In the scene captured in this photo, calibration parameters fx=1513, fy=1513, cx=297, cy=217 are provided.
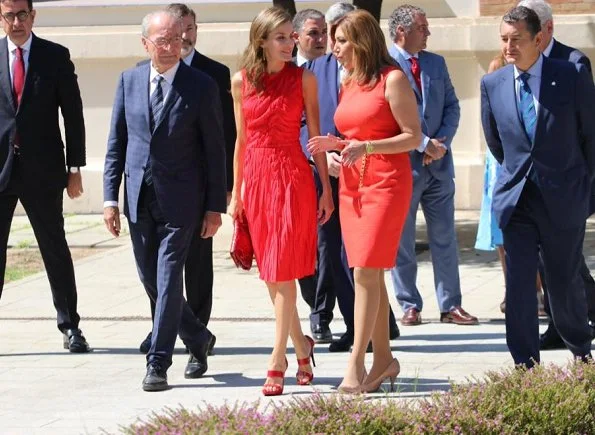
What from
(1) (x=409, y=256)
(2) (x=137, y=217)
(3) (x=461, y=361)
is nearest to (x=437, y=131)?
(1) (x=409, y=256)

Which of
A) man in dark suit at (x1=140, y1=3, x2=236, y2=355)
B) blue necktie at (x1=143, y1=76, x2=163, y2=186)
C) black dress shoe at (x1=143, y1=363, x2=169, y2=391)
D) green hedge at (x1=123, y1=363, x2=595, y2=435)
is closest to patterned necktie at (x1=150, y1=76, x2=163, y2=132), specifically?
blue necktie at (x1=143, y1=76, x2=163, y2=186)

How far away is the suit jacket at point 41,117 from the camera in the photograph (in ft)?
29.3

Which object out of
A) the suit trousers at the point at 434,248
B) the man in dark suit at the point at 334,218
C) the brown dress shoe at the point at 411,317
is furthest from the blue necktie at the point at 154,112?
the brown dress shoe at the point at 411,317

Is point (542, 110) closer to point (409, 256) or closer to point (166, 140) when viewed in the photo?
point (166, 140)

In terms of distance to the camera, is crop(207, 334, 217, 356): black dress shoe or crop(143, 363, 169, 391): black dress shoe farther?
crop(207, 334, 217, 356): black dress shoe

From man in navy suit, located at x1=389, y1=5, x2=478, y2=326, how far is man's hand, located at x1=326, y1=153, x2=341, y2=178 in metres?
1.28

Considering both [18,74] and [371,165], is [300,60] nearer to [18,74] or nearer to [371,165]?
[18,74]

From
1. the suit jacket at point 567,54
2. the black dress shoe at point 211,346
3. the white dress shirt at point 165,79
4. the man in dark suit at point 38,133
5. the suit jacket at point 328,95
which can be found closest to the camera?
the white dress shirt at point 165,79

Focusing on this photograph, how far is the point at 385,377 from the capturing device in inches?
300

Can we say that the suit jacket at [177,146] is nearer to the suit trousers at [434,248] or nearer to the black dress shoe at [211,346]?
the black dress shoe at [211,346]

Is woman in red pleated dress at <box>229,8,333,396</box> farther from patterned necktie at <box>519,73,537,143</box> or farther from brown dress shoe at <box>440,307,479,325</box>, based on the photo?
brown dress shoe at <box>440,307,479,325</box>

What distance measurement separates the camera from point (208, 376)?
8195 millimetres

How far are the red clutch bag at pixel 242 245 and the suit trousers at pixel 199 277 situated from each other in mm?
1005

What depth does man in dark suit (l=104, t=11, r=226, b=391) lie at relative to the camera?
7.79m
